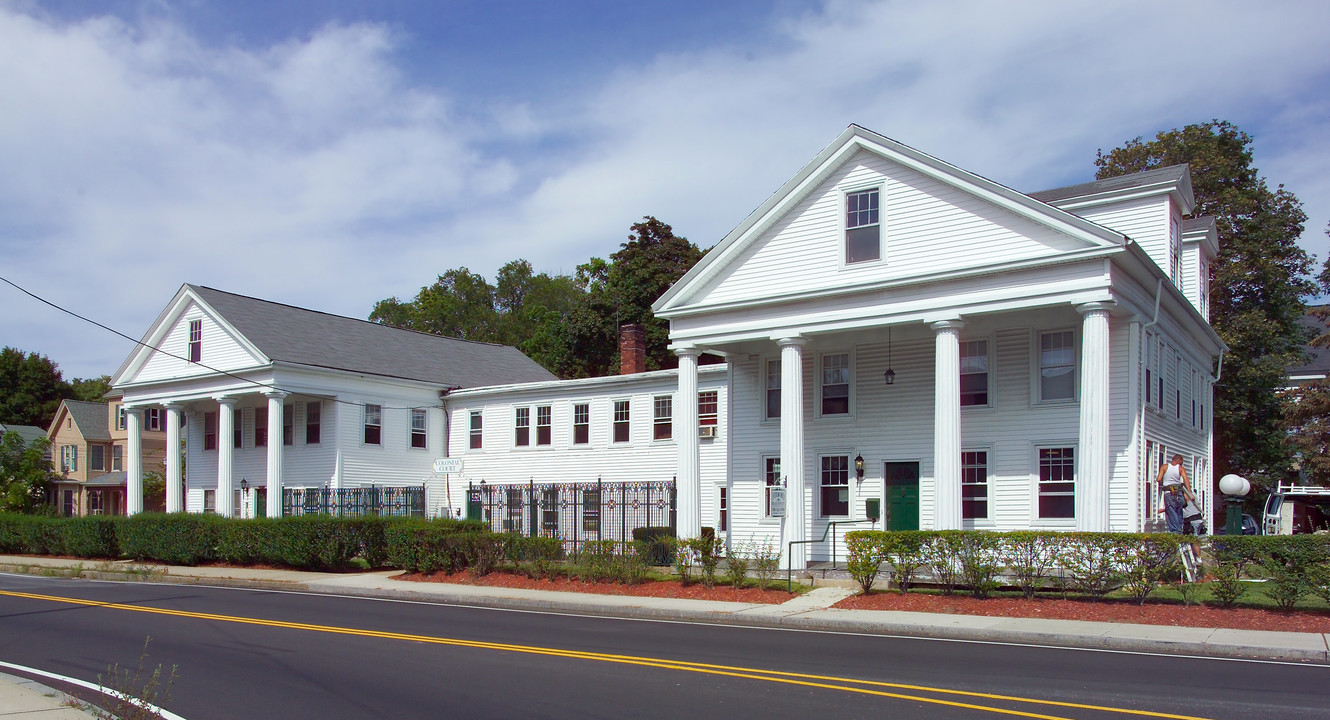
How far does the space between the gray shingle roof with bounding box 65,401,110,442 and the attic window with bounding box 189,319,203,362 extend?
29.6m

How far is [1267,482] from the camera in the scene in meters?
38.1

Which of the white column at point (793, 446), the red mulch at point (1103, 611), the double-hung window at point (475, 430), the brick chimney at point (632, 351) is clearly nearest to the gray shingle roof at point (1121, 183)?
the white column at point (793, 446)

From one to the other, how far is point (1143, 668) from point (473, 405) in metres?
29.9

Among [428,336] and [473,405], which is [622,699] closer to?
[473,405]

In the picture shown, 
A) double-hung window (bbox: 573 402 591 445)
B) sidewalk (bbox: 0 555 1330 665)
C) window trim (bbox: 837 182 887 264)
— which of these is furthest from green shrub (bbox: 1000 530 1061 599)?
double-hung window (bbox: 573 402 591 445)

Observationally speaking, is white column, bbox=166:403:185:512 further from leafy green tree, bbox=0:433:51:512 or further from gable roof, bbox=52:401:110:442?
gable roof, bbox=52:401:110:442

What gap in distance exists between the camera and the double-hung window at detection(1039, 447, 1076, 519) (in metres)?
21.0

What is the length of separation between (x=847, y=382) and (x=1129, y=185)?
8.61 meters

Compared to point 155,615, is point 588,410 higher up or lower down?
higher up

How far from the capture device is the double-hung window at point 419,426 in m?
38.7

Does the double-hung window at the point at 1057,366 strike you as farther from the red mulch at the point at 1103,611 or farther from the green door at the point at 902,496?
the red mulch at the point at 1103,611

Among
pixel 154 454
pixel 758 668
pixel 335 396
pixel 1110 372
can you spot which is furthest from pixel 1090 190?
pixel 154 454

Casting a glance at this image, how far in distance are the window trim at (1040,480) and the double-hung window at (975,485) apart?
1.05 m

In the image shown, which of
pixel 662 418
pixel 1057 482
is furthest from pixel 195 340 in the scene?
pixel 1057 482
